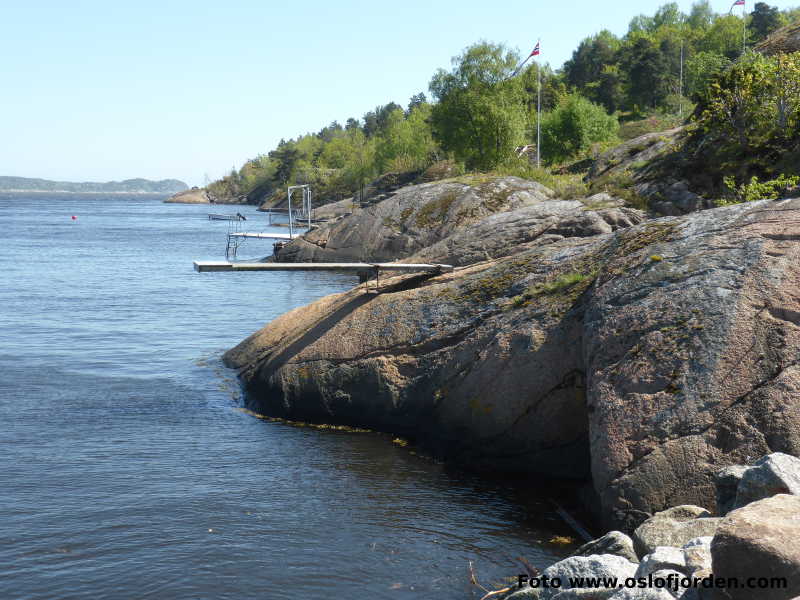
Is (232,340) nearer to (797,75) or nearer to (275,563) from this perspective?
(275,563)

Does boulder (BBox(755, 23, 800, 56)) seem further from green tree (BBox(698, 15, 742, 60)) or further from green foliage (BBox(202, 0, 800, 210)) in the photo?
green tree (BBox(698, 15, 742, 60))

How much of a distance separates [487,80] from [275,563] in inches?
2569

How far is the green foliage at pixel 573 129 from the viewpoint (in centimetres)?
8244

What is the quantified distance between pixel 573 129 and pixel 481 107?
59.7 ft

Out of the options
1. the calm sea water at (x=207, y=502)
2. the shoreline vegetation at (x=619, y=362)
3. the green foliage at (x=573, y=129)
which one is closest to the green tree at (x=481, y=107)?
the green foliage at (x=573, y=129)

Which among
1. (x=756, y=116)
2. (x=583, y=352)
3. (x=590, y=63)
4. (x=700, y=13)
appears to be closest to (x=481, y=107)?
(x=756, y=116)

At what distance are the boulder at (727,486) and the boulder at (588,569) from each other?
1662 mm

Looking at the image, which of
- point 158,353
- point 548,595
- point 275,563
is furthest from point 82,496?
point 158,353

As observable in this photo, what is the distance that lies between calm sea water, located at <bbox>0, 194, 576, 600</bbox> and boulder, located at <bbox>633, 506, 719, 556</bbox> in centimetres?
203

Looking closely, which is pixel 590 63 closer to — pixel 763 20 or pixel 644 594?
pixel 763 20

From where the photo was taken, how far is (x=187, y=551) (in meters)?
10.8

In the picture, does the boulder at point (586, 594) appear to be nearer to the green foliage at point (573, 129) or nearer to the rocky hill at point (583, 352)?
the rocky hill at point (583, 352)

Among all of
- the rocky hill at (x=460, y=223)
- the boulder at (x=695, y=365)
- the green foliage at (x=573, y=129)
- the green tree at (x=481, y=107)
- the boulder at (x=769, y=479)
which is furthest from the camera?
the green foliage at (x=573, y=129)

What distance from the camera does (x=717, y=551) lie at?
633cm
